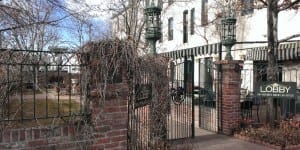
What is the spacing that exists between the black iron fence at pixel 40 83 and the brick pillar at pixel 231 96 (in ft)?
16.2

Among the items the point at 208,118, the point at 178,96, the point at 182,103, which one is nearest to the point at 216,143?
the point at 182,103

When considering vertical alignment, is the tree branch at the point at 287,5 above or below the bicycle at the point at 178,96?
above

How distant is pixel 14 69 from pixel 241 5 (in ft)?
33.9

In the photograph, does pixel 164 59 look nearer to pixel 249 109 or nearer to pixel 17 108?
pixel 17 108

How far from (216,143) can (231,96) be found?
5.14ft

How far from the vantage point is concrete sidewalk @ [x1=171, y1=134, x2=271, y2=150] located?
7414 mm

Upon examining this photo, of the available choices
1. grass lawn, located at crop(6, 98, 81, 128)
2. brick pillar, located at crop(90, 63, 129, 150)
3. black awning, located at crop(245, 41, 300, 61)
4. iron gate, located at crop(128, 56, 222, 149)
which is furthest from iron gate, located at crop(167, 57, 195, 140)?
black awning, located at crop(245, 41, 300, 61)

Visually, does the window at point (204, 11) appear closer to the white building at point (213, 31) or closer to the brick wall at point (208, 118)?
the white building at point (213, 31)

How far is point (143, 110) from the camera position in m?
6.03

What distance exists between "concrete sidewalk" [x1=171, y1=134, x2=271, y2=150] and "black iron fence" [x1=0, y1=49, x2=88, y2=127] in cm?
261

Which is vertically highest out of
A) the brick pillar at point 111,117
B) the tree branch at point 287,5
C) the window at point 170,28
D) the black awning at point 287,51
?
the window at point 170,28

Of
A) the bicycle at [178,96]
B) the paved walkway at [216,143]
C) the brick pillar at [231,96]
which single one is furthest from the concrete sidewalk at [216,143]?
the bicycle at [178,96]

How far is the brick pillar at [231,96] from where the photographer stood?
9.13 meters

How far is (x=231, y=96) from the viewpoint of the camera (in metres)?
9.17
